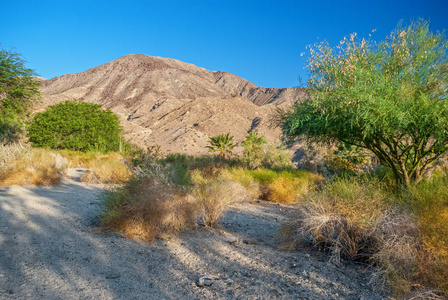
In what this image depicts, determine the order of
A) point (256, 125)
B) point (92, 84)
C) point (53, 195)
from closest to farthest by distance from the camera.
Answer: point (53, 195) → point (256, 125) → point (92, 84)

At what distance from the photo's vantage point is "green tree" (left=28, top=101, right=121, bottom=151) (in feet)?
105

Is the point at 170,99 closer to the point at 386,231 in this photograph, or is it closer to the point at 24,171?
the point at 24,171

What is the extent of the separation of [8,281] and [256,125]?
70.1 m

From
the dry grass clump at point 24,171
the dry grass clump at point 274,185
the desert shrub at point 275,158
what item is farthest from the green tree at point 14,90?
the desert shrub at point 275,158

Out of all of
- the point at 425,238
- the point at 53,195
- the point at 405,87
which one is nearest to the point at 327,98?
the point at 405,87

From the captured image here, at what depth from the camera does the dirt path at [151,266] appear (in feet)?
12.5

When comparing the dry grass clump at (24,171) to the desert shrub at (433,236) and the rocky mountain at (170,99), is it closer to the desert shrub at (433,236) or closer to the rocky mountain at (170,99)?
the rocky mountain at (170,99)

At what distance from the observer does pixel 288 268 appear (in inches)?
182

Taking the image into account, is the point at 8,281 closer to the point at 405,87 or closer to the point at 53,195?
the point at 53,195

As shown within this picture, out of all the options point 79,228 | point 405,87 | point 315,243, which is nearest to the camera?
point 315,243

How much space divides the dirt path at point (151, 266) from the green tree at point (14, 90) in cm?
1342

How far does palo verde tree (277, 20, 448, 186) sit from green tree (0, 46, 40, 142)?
15.7 metres

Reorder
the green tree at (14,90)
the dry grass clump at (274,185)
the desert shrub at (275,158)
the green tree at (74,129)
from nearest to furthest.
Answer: the dry grass clump at (274,185), the green tree at (14,90), the desert shrub at (275,158), the green tree at (74,129)

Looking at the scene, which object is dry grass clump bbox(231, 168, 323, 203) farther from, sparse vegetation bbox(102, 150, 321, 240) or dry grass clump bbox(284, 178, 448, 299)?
dry grass clump bbox(284, 178, 448, 299)
